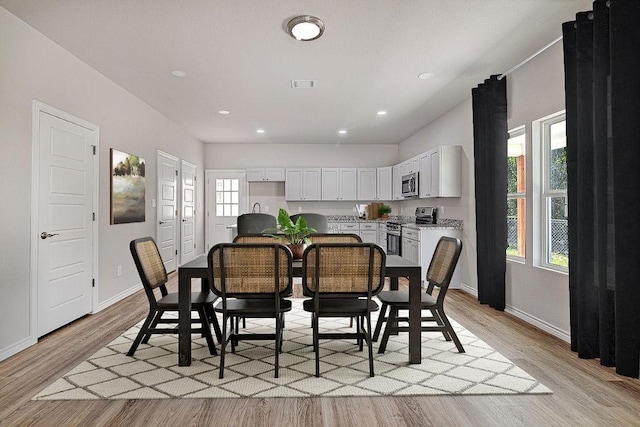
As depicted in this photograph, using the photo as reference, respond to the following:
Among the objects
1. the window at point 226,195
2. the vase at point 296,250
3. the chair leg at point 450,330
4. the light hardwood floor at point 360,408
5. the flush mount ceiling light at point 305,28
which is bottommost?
the light hardwood floor at point 360,408

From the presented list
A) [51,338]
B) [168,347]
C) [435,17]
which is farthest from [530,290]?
[51,338]

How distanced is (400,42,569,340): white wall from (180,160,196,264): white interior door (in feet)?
15.9

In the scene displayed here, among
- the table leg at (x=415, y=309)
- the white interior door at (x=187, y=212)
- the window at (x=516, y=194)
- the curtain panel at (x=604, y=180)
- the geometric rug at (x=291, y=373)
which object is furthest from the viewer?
the white interior door at (x=187, y=212)

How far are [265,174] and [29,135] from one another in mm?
5695

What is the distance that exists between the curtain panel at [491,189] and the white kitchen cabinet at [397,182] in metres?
3.16

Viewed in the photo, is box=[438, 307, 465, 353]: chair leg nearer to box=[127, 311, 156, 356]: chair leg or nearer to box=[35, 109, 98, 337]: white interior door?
box=[127, 311, 156, 356]: chair leg

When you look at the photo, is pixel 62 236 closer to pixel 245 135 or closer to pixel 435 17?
pixel 435 17

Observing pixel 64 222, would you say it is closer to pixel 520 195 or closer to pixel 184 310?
pixel 184 310

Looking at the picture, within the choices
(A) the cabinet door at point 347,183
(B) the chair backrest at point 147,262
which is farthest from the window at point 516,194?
(A) the cabinet door at point 347,183

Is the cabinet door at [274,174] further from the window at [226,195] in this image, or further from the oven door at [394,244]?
the oven door at [394,244]

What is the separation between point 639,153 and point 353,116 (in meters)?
4.43

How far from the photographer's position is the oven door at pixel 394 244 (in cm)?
681

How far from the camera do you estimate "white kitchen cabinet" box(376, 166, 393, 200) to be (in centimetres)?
878

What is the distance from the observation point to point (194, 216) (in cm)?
824
